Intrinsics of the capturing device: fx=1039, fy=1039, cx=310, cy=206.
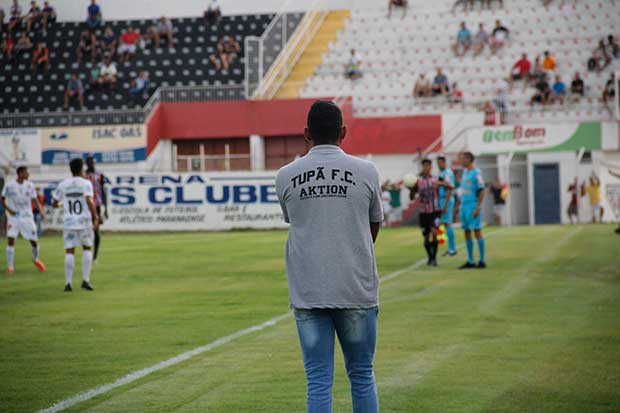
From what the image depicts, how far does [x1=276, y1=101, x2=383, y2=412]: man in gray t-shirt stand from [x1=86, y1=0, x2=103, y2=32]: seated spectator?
47.7 meters

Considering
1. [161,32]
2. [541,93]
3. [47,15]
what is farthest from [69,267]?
[47,15]

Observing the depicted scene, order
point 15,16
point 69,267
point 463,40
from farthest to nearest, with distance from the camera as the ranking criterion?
point 15,16 < point 463,40 < point 69,267

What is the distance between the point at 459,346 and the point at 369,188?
202 inches

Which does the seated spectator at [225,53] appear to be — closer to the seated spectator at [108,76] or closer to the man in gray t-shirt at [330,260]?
the seated spectator at [108,76]

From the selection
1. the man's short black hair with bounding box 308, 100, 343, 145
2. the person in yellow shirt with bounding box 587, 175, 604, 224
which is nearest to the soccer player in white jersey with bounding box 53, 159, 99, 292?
the man's short black hair with bounding box 308, 100, 343, 145

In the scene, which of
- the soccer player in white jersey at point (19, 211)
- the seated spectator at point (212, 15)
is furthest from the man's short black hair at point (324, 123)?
the seated spectator at point (212, 15)

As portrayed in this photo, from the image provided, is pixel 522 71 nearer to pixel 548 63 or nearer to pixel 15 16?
pixel 548 63

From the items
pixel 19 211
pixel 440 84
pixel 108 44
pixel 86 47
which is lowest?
pixel 19 211

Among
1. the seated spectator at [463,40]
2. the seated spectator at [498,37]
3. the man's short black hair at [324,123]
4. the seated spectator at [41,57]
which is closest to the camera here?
the man's short black hair at [324,123]

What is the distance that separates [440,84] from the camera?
147 feet

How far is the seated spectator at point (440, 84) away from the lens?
146 feet

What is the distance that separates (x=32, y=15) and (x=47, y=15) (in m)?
0.72

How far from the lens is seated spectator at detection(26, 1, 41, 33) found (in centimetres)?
5010

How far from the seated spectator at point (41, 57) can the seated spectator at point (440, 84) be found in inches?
728
